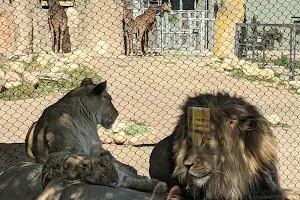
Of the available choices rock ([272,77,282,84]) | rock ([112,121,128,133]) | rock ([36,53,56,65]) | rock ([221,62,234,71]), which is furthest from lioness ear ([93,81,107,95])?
rock ([221,62,234,71])

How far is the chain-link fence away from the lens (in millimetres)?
7559

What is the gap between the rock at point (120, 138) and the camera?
7.31 metres

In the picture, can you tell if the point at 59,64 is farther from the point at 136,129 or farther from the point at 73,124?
the point at 73,124

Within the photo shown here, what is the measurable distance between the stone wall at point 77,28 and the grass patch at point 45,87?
263cm

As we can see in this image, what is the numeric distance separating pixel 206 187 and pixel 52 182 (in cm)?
113

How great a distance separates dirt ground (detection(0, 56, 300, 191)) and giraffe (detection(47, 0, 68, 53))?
231cm

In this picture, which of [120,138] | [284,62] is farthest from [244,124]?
[284,62]

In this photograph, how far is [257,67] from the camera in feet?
43.1

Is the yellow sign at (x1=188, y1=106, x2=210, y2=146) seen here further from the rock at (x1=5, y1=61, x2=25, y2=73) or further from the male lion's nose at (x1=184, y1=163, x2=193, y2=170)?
the rock at (x1=5, y1=61, x2=25, y2=73)

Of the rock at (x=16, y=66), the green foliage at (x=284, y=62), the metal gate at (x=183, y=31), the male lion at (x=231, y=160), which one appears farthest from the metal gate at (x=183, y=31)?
the male lion at (x=231, y=160)

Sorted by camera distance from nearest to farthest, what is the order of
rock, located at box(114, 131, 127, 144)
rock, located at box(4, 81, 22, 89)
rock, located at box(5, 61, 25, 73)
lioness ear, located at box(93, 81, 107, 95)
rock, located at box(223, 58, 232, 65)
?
lioness ear, located at box(93, 81, 107, 95), rock, located at box(114, 131, 127, 144), rock, located at box(4, 81, 22, 89), rock, located at box(5, 61, 25, 73), rock, located at box(223, 58, 232, 65)

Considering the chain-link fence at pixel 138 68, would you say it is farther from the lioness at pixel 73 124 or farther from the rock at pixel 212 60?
the lioness at pixel 73 124

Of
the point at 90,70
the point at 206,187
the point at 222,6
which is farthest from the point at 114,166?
the point at 222,6

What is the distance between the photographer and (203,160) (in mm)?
2545
